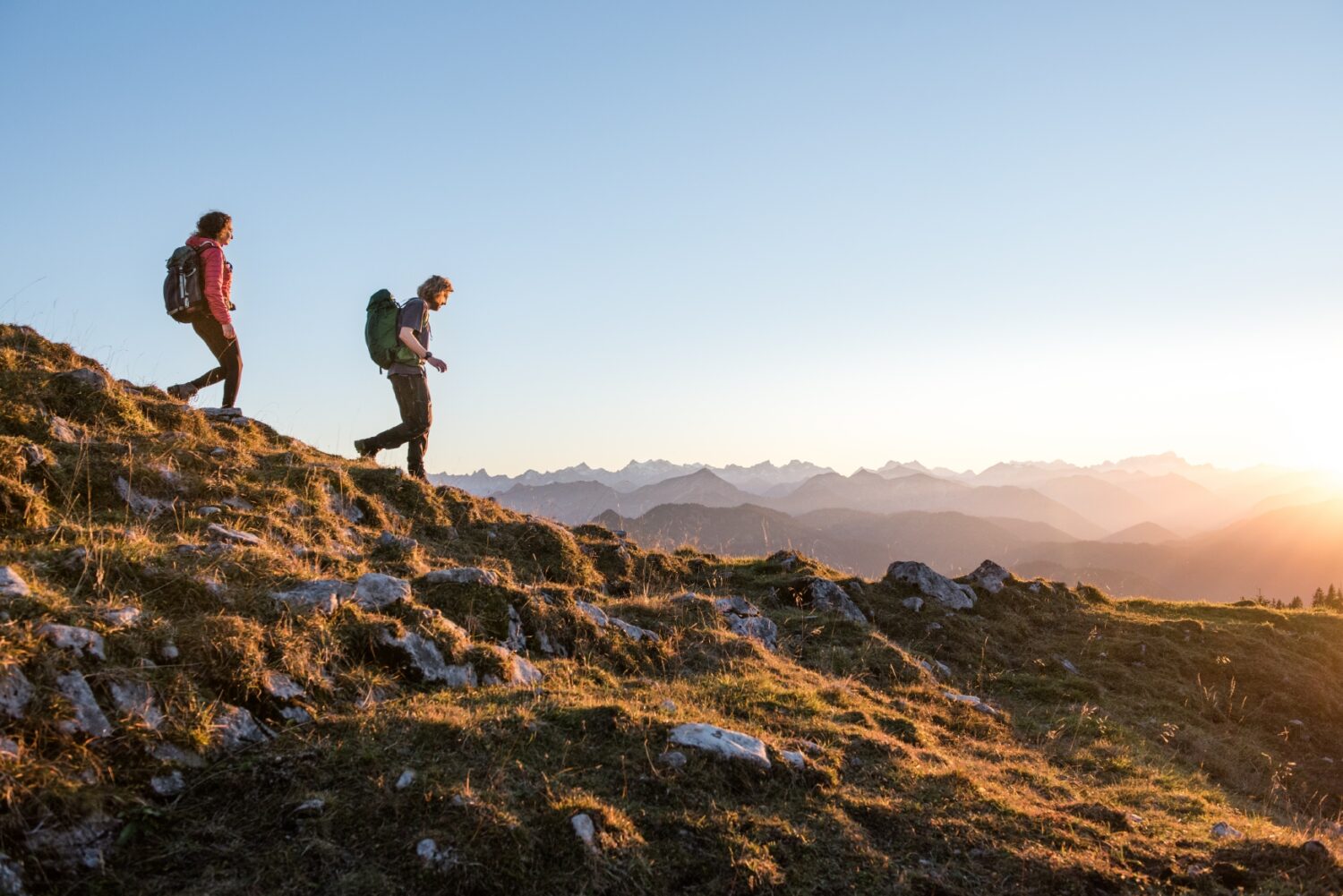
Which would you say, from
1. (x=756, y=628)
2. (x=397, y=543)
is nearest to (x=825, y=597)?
(x=756, y=628)

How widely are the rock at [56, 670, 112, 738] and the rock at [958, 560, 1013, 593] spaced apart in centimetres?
1589

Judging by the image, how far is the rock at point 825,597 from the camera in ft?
46.2

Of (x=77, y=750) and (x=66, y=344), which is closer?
(x=77, y=750)

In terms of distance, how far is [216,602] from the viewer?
6.75 m

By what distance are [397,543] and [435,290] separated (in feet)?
18.1

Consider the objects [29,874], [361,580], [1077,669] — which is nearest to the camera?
[29,874]

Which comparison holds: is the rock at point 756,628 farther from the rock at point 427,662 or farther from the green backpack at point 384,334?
the green backpack at point 384,334

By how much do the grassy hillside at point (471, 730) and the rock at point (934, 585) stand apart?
2907mm

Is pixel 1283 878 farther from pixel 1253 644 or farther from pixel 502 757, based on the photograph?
pixel 1253 644

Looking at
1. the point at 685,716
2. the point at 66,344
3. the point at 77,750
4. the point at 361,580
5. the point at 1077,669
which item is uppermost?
the point at 66,344

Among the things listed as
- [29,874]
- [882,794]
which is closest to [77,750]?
[29,874]

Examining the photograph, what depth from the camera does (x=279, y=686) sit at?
6.18 metres

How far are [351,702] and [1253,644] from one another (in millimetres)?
17520

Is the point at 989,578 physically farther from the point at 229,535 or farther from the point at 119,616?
the point at 119,616
